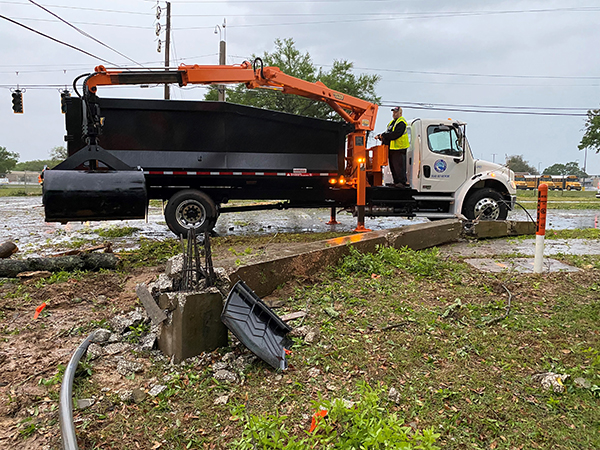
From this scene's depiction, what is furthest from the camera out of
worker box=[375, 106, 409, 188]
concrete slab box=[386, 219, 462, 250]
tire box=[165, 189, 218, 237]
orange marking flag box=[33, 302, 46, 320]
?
worker box=[375, 106, 409, 188]

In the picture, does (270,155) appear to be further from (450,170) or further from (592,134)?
(592,134)

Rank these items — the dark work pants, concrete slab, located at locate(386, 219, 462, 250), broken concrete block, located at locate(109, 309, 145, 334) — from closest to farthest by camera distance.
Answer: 1. broken concrete block, located at locate(109, 309, 145, 334)
2. concrete slab, located at locate(386, 219, 462, 250)
3. the dark work pants

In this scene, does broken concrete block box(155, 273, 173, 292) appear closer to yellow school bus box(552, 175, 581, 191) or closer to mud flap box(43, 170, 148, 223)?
mud flap box(43, 170, 148, 223)

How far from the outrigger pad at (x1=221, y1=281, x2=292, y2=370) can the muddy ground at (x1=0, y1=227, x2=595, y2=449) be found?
28.4 inches

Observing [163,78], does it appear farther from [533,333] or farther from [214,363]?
[533,333]

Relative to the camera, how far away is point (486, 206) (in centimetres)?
957

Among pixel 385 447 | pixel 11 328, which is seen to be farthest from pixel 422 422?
pixel 11 328

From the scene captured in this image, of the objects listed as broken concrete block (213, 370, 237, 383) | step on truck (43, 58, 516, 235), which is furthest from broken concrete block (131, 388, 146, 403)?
step on truck (43, 58, 516, 235)

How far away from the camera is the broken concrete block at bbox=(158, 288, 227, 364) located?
305cm

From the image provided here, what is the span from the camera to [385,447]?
2.01 metres

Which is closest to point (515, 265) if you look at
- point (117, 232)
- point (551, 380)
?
point (551, 380)

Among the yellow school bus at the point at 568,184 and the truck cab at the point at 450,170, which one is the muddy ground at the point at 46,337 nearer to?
the truck cab at the point at 450,170

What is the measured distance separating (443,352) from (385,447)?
128 cm

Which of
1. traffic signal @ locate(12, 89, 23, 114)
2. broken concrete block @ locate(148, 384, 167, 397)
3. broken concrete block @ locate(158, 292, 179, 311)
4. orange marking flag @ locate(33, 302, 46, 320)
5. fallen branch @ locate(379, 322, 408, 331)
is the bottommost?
broken concrete block @ locate(148, 384, 167, 397)
